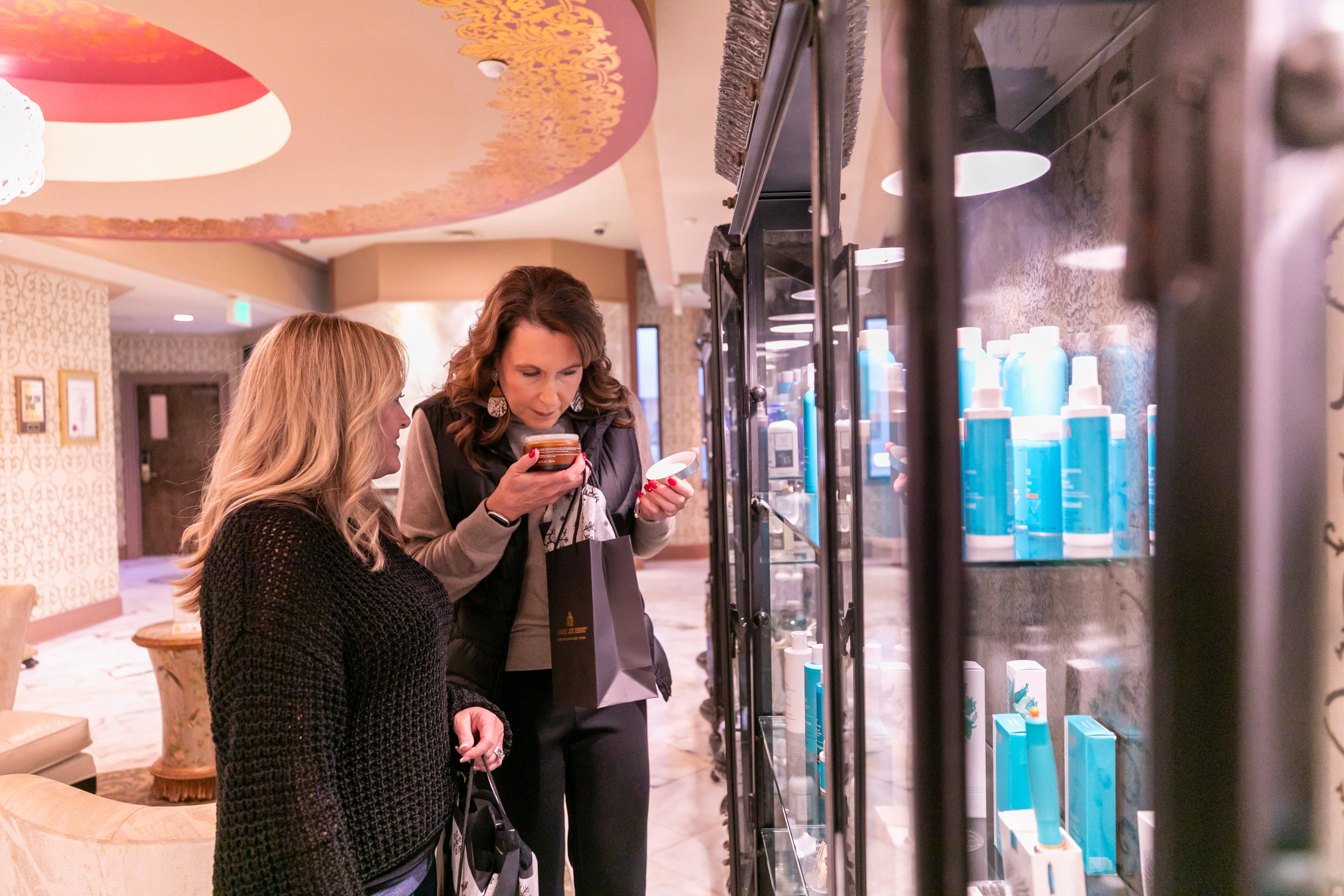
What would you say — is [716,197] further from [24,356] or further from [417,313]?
[24,356]

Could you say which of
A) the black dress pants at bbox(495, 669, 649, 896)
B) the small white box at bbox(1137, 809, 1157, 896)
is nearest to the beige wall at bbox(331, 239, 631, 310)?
the black dress pants at bbox(495, 669, 649, 896)

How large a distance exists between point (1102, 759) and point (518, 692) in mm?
997

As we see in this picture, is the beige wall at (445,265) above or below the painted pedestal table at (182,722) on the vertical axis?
above

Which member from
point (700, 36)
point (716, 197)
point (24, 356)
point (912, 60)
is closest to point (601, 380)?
point (912, 60)

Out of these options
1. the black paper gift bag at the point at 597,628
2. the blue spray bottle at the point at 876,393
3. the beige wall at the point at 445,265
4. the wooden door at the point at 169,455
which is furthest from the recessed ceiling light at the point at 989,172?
the wooden door at the point at 169,455

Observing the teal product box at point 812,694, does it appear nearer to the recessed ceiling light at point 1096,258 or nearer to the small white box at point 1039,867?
the small white box at point 1039,867

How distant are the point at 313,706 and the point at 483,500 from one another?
556 millimetres

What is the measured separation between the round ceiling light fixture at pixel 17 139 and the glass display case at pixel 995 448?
2959mm

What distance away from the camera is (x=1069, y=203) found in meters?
0.83

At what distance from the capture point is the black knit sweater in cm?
97

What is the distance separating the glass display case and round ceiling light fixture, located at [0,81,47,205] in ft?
9.71

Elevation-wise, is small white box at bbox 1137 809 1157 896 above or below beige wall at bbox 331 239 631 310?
below

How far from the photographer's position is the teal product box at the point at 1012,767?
36.0 inches

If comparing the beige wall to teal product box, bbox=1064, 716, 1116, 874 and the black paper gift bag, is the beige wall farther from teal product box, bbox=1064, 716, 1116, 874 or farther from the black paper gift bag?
teal product box, bbox=1064, 716, 1116, 874
